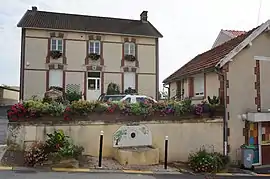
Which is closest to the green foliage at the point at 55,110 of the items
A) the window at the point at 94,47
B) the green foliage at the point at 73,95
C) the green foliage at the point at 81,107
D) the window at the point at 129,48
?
the green foliage at the point at 81,107

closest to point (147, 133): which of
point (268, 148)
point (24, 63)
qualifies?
point (268, 148)

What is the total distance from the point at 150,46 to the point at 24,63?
11.0 meters

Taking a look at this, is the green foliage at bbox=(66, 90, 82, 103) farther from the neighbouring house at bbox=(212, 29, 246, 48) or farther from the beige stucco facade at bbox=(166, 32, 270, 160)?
the beige stucco facade at bbox=(166, 32, 270, 160)

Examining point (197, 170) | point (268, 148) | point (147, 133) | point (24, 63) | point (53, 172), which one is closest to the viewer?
point (53, 172)

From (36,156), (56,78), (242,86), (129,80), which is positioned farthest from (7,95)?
(242,86)

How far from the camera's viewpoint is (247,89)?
12.9 metres

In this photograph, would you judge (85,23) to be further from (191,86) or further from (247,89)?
(247,89)

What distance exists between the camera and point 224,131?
12484mm

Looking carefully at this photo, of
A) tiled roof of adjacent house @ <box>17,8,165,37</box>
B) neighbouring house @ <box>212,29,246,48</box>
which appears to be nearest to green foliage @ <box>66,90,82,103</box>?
tiled roof of adjacent house @ <box>17,8,165,37</box>

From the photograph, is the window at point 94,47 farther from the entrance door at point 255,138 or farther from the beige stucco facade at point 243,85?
the entrance door at point 255,138

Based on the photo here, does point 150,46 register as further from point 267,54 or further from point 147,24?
point 267,54

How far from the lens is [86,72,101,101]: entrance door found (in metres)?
26.5

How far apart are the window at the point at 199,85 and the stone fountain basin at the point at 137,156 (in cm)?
449

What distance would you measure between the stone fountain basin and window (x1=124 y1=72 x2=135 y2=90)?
16319 millimetres
